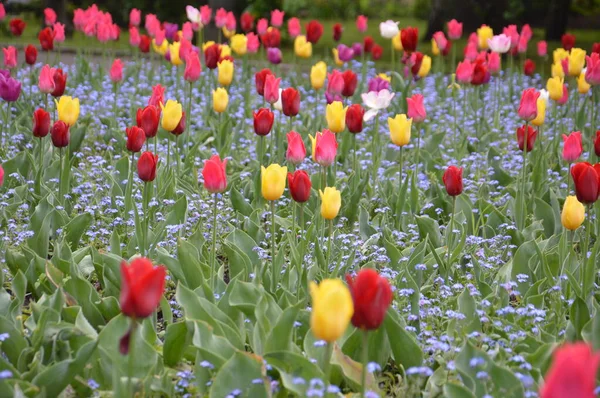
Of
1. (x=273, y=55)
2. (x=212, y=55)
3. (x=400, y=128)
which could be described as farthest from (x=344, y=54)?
(x=400, y=128)

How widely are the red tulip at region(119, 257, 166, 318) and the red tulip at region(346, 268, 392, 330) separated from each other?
0.45m

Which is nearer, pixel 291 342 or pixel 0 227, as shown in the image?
pixel 291 342

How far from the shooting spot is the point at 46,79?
14.9 feet

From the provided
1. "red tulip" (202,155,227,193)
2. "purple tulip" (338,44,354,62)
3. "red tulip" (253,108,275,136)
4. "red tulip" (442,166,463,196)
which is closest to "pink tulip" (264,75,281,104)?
"red tulip" (253,108,275,136)

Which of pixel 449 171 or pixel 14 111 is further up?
pixel 449 171

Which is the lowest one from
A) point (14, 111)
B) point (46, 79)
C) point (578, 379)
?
point (14, 111)

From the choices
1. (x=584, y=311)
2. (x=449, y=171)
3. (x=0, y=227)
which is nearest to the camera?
(x=584, y=311)

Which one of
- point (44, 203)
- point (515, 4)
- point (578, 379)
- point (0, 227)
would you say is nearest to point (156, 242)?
point (44, 203)

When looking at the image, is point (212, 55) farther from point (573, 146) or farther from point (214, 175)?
point (214, 175)

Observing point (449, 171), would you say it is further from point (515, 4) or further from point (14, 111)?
point (515, 4)

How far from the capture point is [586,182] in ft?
9.48

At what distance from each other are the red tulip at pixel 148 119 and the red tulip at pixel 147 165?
0.44 metres

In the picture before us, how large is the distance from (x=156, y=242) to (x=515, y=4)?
1171 cm

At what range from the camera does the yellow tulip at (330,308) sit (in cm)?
182
